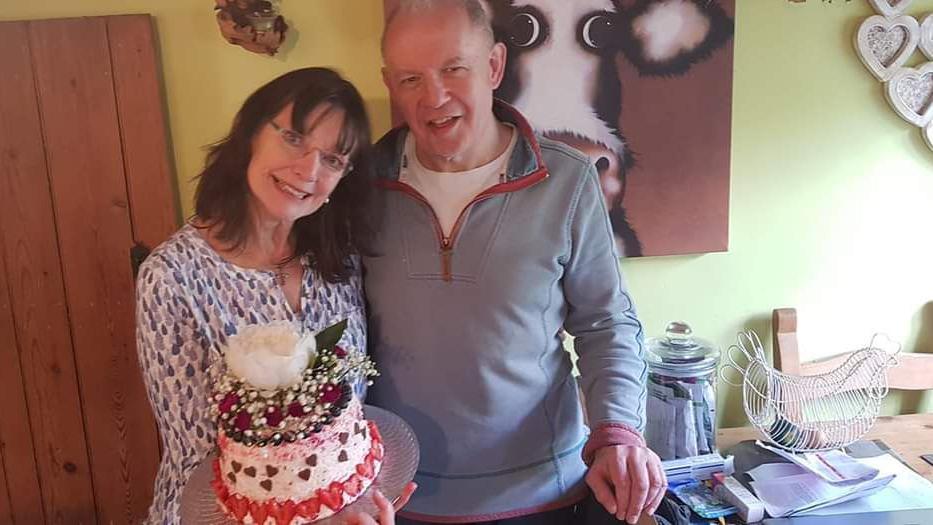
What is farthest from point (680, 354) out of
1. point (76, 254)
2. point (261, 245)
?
point (76, 254)

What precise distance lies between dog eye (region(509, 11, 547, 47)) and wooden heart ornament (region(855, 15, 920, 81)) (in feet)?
2.42

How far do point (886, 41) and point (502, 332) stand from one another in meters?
1.16

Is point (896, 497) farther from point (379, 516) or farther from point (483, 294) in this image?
point (379, 516)

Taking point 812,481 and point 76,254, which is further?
point 76,254

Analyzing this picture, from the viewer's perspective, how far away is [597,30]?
1.62 meters

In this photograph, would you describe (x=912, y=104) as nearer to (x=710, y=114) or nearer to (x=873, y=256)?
(x=873, y=256)

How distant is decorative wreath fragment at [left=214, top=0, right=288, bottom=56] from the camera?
57.9 inches

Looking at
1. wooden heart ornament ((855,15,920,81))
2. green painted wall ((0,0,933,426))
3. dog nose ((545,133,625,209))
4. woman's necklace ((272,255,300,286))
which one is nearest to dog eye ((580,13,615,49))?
dog nose ((545,133,625,209))

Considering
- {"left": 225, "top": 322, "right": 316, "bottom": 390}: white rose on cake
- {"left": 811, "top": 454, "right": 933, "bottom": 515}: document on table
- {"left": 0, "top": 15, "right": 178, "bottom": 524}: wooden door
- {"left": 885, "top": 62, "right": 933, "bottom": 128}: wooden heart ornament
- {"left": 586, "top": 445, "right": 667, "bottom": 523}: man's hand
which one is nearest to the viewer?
{"left": 225, "top": 322, "right": 316, "bottom": 390}: white rose on cake

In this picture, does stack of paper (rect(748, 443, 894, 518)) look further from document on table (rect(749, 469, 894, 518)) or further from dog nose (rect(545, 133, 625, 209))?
dog nose (rect(545, 133, 625, 209))

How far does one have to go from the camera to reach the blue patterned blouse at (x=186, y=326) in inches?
43.9

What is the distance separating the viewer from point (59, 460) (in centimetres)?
170

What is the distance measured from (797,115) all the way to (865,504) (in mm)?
868

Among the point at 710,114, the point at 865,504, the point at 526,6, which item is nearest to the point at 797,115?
the point at 710,114
